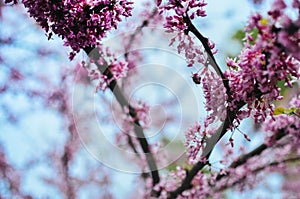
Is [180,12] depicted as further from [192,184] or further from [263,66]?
[192,184]

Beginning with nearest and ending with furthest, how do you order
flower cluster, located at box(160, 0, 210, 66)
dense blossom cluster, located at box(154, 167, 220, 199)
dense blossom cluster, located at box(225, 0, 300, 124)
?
dense blossom cluster, located at box(225, 0, 300, 124) → flower cluster, located at box(160, 0, 210, 66) → dense blossom cluster, located at box(154, 167, 220, 199)

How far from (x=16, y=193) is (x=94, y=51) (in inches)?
169

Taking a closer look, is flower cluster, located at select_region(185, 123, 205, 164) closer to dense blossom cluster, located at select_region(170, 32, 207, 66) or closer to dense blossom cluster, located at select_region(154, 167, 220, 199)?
dense blossom cluster, located at select_region(170, 32, 207, 66)

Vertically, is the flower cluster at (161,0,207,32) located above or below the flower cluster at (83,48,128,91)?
below

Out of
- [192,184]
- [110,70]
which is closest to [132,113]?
[192,184]

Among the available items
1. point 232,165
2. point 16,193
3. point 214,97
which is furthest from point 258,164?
point 16,193

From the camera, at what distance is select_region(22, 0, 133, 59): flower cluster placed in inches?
85.0

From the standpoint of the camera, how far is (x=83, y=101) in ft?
18.2

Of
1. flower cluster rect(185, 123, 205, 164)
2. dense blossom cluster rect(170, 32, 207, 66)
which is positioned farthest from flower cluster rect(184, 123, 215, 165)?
dense blossom cluster rect(170, 32, 207, 66)

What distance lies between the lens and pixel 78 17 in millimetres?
2199

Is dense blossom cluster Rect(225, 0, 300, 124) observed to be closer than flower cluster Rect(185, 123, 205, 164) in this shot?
Yes

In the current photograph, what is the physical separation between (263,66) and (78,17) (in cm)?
93

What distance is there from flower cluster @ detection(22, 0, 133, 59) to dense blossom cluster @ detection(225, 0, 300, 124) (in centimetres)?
63

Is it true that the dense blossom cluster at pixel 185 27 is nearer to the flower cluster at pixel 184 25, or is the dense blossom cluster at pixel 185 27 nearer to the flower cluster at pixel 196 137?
the flower cluster at pixel 184 25
